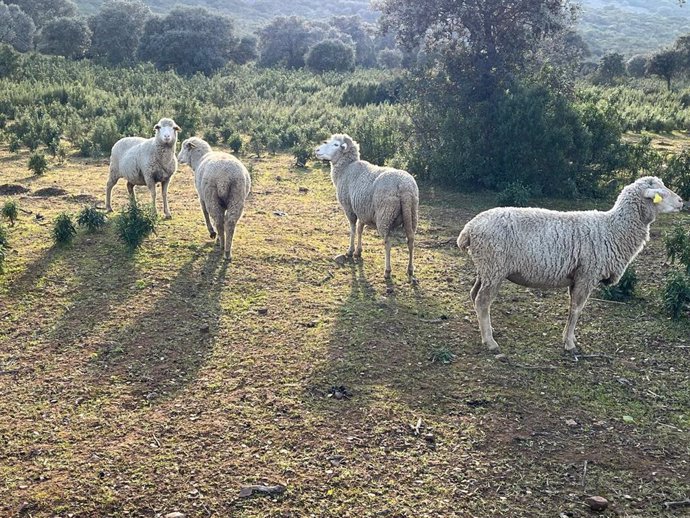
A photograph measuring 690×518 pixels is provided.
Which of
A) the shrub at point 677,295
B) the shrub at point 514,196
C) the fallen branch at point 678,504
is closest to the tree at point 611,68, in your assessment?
the shrub at point 514,196

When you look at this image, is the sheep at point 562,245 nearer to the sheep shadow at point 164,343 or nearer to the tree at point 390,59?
the sheep shadow at point 164,343

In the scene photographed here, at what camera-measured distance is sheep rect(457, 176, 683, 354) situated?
6.35m

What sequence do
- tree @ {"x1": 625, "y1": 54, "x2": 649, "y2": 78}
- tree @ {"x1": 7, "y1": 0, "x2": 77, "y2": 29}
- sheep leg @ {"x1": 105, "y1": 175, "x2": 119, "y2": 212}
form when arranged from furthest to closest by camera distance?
1. tree @ {"x1": 7, "y1": 0, "x2": 77, "y2": 29}
2. tree @ {"x1": 625, "y1": 54, "x2": 649, "y2": 78}
3. sheep leg @ {"x1": 105, "y1": 175, "x2": 119, "y2": 212}

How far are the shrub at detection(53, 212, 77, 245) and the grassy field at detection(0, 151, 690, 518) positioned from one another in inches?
8.3

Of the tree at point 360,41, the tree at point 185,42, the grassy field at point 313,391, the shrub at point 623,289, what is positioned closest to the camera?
the grassy field at point 313,391

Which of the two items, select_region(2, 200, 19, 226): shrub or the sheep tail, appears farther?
select_region(2, 200, 19, 226): shrub

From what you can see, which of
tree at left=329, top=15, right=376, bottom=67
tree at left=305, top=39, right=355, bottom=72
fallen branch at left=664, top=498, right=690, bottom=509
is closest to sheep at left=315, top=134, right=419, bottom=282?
fallen branch at left=664, top=498, right=690, bottom=509

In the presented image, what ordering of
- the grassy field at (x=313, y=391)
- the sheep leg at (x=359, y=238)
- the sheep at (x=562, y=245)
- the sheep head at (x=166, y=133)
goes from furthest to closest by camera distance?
the sheep head at (x=166, y=133) → the sheep leg at (x=359, y=238) → the sheep at (x=562, y=245) → the grassy field at (x=313, y=391)

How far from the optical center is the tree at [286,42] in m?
52.2

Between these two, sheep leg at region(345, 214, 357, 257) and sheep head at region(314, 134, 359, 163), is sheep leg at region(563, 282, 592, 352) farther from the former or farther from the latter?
A: sheep head at region(314, 134, 359, 163)

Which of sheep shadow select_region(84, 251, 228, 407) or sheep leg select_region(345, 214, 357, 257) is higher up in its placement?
sheep leg select_region(345, 214, 357, 257)

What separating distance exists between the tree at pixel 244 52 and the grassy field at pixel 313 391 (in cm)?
4165

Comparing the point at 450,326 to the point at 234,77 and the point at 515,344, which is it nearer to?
the point at 515,344

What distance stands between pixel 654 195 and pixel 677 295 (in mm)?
1534
